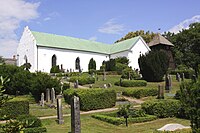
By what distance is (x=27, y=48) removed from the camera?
184 ft

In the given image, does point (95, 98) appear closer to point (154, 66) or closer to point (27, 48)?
point (154, 66)

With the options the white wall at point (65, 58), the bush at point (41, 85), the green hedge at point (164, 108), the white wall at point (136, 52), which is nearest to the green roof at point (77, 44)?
the white wall at point (65, 58)

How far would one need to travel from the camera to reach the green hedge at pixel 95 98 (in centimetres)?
2083

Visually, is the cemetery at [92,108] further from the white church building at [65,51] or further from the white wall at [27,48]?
the white wall at [27,48]

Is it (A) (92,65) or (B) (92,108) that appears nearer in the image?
(B) (92,108)

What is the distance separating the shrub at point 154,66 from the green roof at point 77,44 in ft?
66.1

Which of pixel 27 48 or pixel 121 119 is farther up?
pixel 27 48

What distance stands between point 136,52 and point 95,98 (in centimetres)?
4084

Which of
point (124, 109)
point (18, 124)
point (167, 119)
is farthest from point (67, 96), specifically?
point (18, 124)

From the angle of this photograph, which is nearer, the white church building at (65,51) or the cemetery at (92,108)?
the cemetery at (92,108)

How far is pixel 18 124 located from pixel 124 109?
44.3 feet

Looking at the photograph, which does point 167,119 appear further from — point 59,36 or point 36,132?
point 59,36

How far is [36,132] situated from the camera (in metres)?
12.7

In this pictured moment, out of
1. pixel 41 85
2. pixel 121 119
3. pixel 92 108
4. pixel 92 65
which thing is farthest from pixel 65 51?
pixel 121 119
